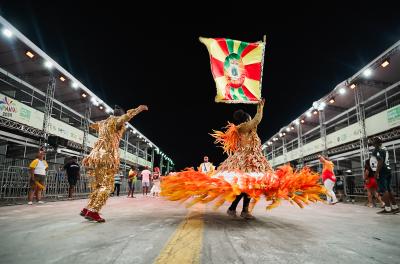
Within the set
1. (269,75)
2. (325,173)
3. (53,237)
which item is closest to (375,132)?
(325,173)

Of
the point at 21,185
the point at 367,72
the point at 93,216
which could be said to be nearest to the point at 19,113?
the point at 21,185

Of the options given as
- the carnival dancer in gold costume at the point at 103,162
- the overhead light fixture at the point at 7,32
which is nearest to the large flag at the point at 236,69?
the carnival dancer in gold costume at the point at 103,162

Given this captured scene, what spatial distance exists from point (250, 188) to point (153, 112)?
151 ft

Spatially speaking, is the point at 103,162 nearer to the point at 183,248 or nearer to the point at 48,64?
the point at 183,248

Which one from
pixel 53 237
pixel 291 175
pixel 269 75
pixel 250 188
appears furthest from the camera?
pixel 269 75

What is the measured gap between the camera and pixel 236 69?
522cm

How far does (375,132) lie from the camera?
12.9 m

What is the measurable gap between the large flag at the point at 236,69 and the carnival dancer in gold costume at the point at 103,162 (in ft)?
5.35

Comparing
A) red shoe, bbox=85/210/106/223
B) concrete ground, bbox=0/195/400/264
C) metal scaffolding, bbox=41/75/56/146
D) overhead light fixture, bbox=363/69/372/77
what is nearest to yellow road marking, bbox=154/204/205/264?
concrete ground, bbox=0/195/400/264

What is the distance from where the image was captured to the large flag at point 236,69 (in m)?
4.91

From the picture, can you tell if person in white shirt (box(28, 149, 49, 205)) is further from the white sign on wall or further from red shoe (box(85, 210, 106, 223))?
red shoe (box(85, 210, 106, 223))

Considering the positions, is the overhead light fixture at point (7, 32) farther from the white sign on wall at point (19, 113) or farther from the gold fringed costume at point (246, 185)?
the gold fringed costume at point (246, 185)

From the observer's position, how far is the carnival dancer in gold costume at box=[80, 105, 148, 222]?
405 cm

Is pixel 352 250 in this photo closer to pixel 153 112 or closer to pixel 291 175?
pixel 291 175
